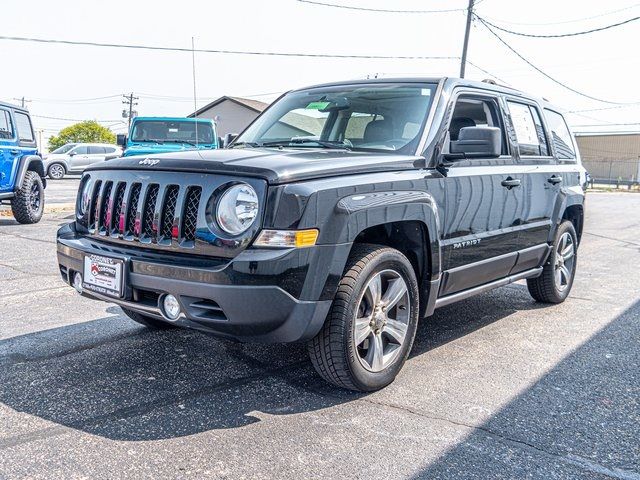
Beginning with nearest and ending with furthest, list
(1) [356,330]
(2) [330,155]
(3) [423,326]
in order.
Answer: (1) [356,330] → (2) [330,155] → (3) [423,326]

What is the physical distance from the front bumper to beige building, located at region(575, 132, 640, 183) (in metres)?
58.6

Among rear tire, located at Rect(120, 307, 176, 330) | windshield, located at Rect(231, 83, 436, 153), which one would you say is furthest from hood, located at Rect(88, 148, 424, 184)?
rear tire, located at Rect(120, 307, 176, 330)

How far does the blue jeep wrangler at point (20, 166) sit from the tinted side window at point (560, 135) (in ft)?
27.7

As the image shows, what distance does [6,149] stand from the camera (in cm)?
1026

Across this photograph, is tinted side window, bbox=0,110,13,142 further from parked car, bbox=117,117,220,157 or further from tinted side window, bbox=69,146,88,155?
tinted side window, bbox=69,146,88,155

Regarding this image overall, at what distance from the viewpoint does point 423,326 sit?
16.2 ft

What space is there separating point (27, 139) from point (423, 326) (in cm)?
883

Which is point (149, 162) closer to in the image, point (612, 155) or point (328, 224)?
point (328, 224)

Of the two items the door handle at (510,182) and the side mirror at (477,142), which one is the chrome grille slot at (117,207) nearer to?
the side mirror at (477,142)

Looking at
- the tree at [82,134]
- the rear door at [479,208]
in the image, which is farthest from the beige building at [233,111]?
the rear door at [479,208]

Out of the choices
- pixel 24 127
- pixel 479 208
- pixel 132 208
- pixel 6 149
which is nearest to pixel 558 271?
pixel 479 208

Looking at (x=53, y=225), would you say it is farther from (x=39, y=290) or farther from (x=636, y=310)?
(x=636, y=310)

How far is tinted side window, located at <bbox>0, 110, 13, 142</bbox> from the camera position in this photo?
10219mm

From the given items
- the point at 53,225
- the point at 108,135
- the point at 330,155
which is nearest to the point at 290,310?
the point at 330,155
